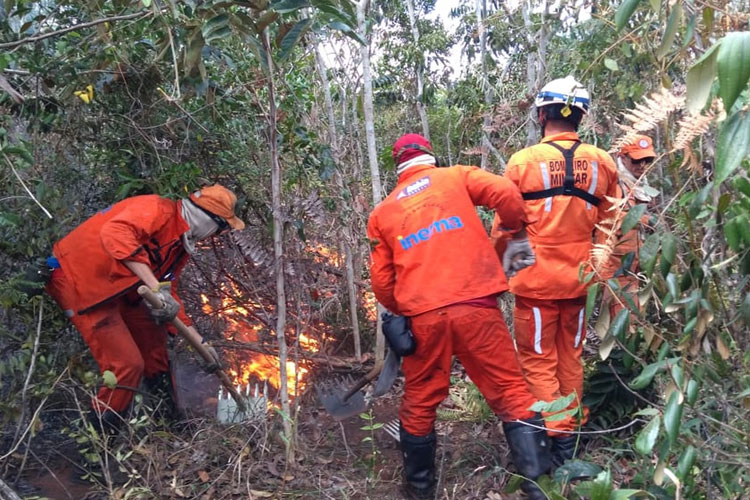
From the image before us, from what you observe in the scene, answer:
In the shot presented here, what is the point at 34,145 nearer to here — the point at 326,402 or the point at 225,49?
the point at 225,49

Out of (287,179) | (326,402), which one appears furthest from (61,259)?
(326,402)

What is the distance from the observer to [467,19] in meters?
8.46

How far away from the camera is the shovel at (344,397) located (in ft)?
15.3

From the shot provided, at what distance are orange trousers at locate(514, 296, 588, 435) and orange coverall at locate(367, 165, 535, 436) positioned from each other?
34 cm

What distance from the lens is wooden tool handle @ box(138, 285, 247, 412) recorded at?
367cm

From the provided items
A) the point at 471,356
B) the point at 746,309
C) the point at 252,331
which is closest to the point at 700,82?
the point at 746,309

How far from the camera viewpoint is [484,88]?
655cm

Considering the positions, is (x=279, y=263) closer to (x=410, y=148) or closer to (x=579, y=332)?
(x=410, y=148)

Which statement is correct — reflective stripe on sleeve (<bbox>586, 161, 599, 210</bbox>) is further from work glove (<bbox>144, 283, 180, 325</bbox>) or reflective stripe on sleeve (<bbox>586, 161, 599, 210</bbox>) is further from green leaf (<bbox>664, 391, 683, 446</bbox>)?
work glove (<bbox>144, 283, 180, 325</bbox>)

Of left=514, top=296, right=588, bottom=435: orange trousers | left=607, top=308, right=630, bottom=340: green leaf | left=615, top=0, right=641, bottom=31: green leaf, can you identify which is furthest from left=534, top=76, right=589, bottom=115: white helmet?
left=615, top=0, right=641, bottom=31: green leaf

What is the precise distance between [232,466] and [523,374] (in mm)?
1780

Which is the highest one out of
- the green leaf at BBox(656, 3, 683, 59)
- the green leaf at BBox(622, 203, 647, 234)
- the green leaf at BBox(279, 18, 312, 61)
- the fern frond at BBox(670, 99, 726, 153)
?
the green leaf at BBox(279, 18, 312, 61)

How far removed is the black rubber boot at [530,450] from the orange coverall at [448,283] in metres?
0.07

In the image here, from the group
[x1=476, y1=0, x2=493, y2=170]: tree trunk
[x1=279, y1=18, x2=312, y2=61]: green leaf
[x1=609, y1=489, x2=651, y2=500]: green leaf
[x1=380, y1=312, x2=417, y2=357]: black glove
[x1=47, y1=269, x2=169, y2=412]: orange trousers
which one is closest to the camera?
[x1=609, y1=489, x2=651, y2=500]: green leaf
